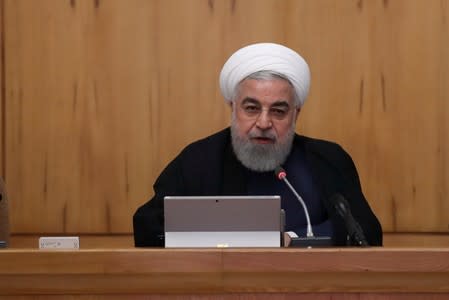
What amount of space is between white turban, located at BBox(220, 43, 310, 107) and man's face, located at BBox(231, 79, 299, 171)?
0.04 metres

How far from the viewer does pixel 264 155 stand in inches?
159

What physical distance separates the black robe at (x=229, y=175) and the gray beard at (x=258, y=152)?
2.3 inches

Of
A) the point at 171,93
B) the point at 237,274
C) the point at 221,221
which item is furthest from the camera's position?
the point at 171,93

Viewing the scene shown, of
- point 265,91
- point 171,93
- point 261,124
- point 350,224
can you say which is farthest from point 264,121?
point 350,224

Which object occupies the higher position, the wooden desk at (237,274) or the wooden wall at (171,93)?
the wooden wall at (171,93)

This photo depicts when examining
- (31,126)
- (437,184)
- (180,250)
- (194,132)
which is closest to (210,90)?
(194,132)

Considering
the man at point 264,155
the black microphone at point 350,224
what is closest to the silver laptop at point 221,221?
the black microphone at point 350,224

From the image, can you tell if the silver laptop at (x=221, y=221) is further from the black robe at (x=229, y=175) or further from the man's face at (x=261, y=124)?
the man's face at (x=261, y=124)

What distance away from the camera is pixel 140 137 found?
4672 millimetres

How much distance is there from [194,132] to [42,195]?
0.84 m

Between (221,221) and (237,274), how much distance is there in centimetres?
31

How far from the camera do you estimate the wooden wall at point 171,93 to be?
4637 mm

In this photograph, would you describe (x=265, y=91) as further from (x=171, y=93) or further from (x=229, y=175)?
(x=171, y=93)

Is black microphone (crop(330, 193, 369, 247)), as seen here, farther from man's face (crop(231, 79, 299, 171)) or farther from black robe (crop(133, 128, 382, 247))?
man's face (crop(231, 79, 299, 171))
